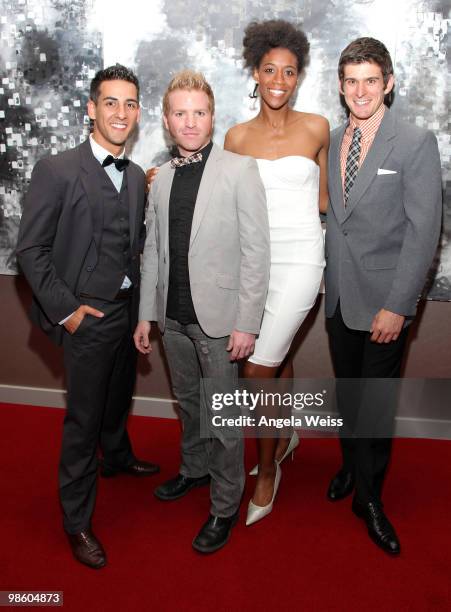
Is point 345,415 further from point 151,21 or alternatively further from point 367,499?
point 151,21

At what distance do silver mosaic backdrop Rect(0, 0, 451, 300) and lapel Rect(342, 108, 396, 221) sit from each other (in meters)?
0.85

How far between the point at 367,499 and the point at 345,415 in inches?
15.4

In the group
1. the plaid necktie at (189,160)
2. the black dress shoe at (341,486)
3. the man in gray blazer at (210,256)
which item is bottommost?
the black dress shoe at (341,486)

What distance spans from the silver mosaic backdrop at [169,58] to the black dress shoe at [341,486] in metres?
1.13

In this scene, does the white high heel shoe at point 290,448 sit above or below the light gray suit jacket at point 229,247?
below

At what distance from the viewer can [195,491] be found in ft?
9.56

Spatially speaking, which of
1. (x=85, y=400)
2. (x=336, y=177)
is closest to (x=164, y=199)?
(x=336, y=177)

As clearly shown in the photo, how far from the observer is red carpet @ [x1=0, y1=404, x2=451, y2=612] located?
2.17 m

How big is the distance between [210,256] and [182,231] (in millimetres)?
164

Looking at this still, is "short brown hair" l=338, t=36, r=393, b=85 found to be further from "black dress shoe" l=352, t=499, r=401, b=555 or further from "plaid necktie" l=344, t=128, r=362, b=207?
"black dress shoe" l=352, t=499, r=401, b=555

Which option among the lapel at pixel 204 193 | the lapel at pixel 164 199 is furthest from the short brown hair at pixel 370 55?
the lapel at pixel 164 199

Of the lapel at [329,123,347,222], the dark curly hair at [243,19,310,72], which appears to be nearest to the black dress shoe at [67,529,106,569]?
the lapel at [329,123,347,222]

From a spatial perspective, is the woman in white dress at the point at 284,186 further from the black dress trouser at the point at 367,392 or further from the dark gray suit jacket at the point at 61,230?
the dark gray suit jacket at the point at 61,230

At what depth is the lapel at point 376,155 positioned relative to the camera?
2305mm
